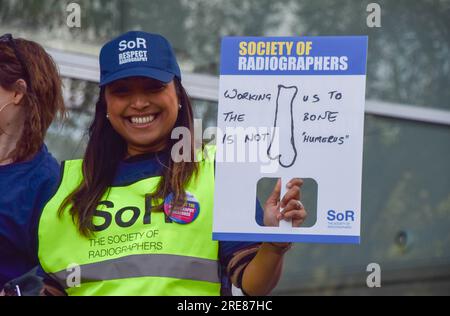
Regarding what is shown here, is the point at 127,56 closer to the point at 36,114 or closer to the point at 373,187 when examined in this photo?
the point at 36,114

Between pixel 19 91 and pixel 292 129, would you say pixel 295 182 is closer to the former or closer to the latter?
pixel 292 129

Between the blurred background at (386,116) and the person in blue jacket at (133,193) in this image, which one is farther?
the blurred background at (386,116)

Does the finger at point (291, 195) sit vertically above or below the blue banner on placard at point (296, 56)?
below

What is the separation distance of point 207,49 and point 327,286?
47.1 inches

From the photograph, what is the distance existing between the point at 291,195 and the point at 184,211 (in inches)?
15.3

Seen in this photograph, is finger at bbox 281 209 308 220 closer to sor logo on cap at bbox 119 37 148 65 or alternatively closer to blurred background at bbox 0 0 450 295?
sor logo on cap at bbox 119 37 148 65

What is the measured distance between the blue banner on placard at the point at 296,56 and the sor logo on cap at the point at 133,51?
0.99ft

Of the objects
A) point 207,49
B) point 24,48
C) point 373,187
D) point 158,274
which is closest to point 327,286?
point 373,187

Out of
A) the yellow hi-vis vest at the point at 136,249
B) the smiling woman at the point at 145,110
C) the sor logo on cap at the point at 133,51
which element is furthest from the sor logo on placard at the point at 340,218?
the sor logo on cap at the point at 133,51

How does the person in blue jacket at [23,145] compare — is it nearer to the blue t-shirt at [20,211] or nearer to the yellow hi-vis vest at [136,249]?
the blue t-shirt at [20,211]

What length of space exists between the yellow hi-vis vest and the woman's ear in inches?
17.6

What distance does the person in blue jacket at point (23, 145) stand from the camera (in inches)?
146

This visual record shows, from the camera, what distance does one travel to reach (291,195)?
11.2 ft

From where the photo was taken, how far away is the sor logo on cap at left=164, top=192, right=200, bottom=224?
3568 millimetres
